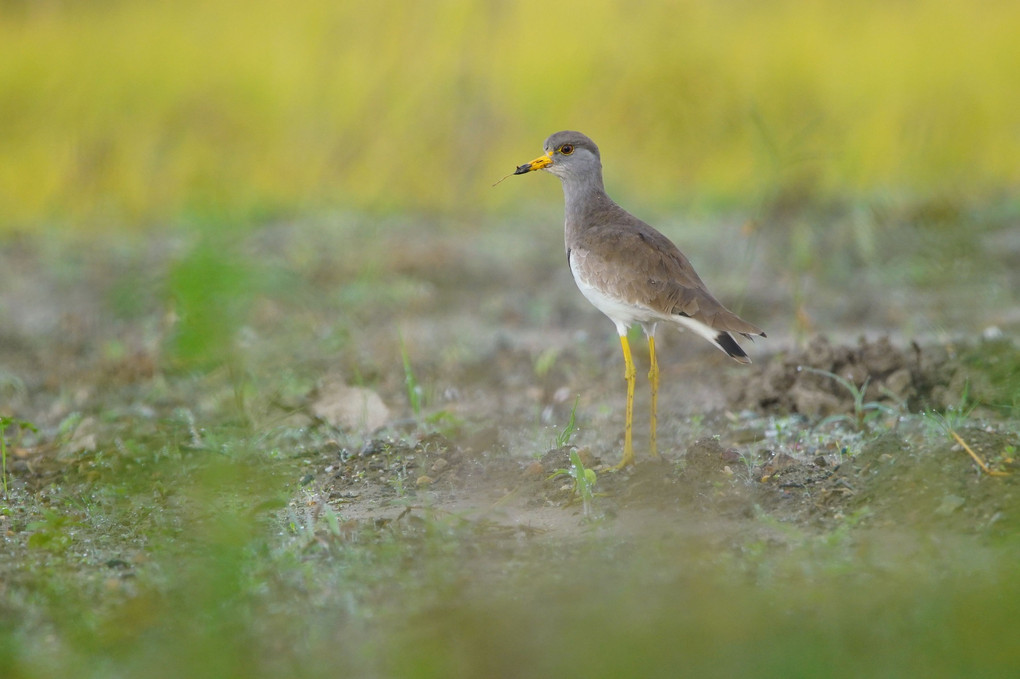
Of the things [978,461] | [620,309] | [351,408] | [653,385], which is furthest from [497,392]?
[978,461]

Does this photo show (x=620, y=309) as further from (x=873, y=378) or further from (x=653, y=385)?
(x=873, y=378)

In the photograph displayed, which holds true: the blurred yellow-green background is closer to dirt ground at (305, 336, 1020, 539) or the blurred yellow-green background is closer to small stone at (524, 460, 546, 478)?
dirt ground at (305, 336, 1020, 539)

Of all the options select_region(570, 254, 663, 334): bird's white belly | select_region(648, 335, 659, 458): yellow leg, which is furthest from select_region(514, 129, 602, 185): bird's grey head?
select_region(648, 335, 659, 458): yellow leg

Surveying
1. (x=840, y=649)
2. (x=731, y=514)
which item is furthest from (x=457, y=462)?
(x=840, y=649)

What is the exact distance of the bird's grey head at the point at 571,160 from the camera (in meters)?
4.59

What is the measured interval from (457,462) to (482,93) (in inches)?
192

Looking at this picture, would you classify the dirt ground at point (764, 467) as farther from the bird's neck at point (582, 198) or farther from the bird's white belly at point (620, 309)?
the bird's neck at point (582, 198)

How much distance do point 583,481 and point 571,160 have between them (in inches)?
65.8

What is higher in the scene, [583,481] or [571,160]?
[571,160]

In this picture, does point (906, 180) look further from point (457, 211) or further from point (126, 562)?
point (126, 562)

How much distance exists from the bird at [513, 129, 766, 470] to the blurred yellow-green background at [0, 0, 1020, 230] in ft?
9.85

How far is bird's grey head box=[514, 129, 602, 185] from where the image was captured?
4590mm

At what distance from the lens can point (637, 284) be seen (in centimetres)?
385

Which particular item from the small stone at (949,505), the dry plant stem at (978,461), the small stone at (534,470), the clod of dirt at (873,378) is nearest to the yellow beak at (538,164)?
the clod of dirt at (873,378)
